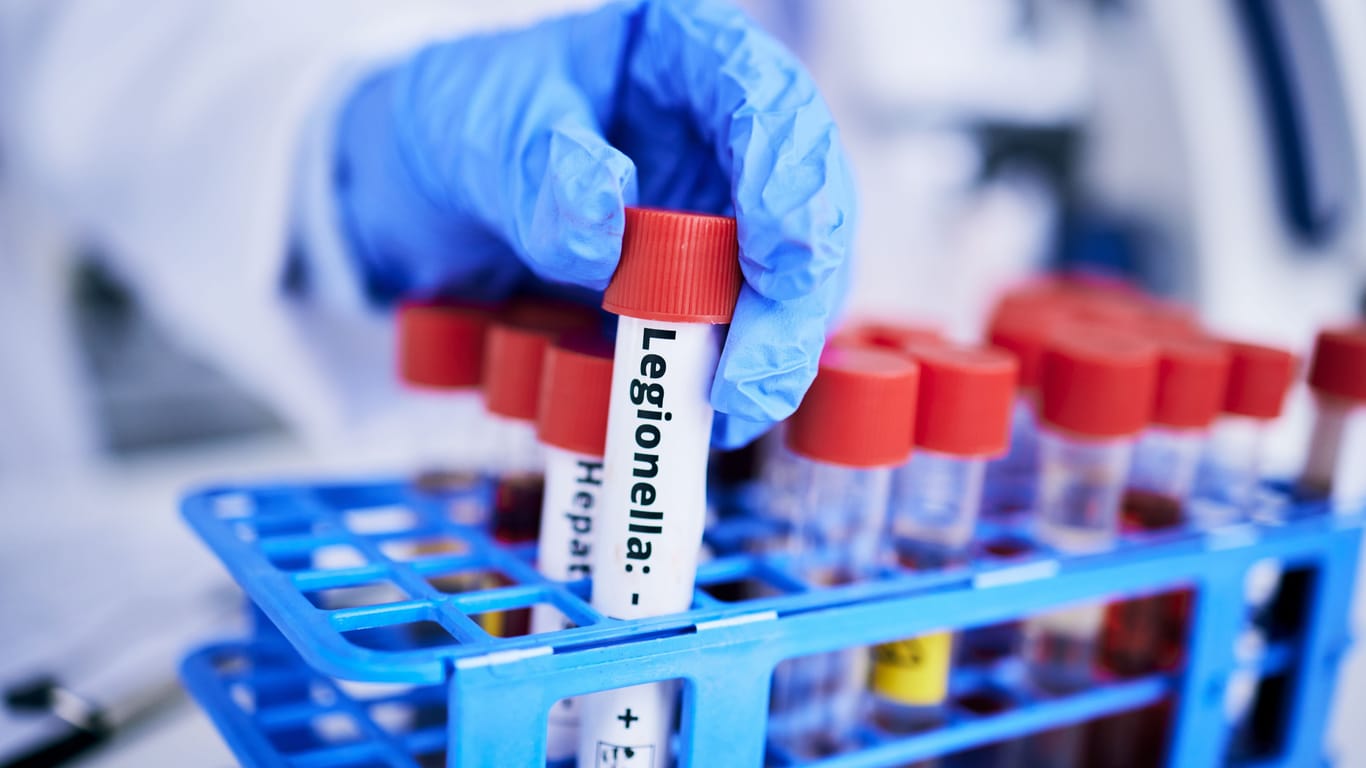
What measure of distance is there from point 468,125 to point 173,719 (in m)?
0.49

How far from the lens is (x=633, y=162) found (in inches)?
→ 18.2

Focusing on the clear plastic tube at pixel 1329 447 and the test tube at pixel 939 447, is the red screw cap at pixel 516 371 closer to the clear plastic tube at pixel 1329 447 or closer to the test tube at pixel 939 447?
the test tube at pixel 939 447

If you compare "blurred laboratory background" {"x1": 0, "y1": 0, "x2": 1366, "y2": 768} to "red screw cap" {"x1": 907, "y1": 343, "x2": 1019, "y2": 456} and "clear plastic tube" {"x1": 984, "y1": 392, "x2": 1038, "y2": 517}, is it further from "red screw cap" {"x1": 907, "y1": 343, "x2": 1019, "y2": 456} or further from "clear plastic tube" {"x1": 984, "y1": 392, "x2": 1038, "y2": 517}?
"red screw cap" {"x1": 907, "y1": 343, "x2": 1019, "y2": 456}

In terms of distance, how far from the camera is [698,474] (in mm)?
443

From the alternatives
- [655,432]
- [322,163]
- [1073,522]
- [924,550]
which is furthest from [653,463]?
[322,163]

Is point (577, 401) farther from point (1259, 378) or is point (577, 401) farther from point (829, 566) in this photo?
point (1259, 378)

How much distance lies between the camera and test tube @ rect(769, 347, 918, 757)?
19.4 inches

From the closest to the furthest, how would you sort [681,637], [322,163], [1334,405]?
[681,637]
[1334,405]
[322,163]

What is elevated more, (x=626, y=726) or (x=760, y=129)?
(x=760, y=129)

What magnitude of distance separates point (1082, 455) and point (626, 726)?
0.39 m

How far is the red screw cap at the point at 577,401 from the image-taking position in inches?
18.5

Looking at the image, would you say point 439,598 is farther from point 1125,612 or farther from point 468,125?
point 1125,612

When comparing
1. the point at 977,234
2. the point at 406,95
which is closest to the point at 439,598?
the point at 406,95

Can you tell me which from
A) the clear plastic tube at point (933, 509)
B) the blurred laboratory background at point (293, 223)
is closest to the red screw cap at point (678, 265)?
the clear plastic tube at point (933, 509)
